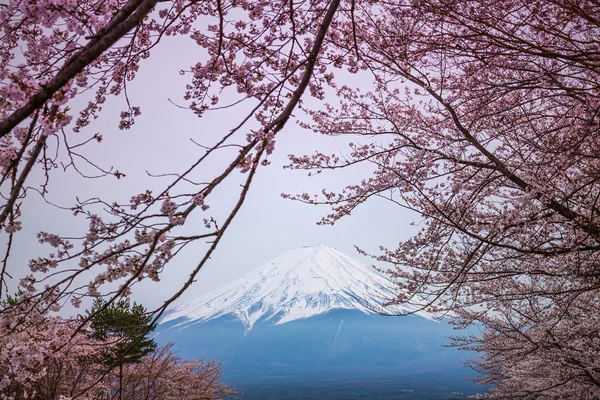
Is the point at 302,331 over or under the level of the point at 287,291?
under

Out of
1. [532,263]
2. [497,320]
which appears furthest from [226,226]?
[497,320]

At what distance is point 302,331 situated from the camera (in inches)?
5827

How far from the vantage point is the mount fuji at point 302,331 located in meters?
132

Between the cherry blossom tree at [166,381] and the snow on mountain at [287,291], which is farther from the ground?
the snow on mountain at [287,291]

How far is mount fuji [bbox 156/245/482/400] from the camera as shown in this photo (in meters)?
132

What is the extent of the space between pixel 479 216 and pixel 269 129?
405cm

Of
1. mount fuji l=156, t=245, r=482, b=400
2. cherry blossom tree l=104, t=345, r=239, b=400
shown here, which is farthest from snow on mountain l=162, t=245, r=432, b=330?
cherry blossom tree l=104, t=345, r=239, b=400

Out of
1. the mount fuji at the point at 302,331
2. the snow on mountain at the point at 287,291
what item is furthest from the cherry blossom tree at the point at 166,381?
the snow on mountain at the point at 287,291

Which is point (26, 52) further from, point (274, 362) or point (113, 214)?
point (274, 362)

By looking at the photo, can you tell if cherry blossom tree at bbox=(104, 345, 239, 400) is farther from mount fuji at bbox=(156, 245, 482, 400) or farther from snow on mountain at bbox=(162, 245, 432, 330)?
snow on mountain at bbox=(162, 245, 432, 330)

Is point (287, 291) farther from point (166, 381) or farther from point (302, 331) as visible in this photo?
point (166, 381)

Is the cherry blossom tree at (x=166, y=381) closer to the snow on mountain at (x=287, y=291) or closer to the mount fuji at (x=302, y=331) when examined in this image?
the mount fuji at (x=302, y=331)

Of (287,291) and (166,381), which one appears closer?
(166,381)

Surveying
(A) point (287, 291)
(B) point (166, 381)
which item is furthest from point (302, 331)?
(B) point (166, 381)
